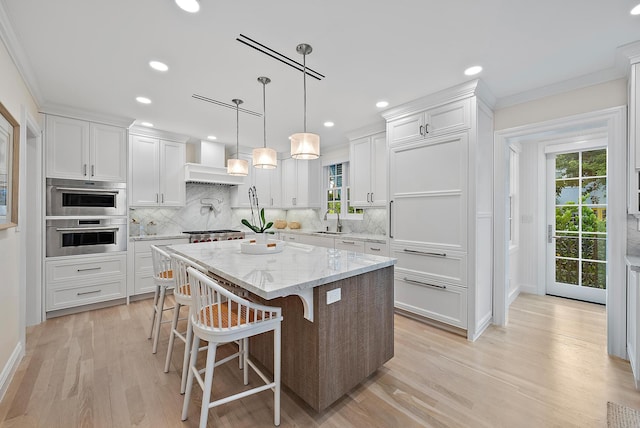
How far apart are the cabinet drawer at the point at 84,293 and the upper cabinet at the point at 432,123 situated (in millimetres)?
4118

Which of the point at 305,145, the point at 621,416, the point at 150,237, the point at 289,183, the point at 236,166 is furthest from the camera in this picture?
the point at 289,183

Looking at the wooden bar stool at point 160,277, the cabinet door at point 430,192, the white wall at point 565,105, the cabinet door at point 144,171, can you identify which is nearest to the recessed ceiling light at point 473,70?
the cabinet door at point 430,192

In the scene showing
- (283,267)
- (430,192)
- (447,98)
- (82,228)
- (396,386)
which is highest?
(447,98)

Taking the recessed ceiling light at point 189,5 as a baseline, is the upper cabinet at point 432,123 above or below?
below

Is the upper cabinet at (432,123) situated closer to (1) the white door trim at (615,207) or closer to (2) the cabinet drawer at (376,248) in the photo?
(1) the white door trim at (615,207)

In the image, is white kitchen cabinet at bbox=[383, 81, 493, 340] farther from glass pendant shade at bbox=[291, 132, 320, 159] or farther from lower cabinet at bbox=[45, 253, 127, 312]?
lower cabinet at bbox=[45, 253, 127, 312]

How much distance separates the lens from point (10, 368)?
2.16 metres

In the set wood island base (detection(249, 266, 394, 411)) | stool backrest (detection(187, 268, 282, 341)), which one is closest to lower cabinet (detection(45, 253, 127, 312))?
wood island base (detection(249, 266, 394, 411))

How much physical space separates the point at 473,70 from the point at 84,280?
4.97m

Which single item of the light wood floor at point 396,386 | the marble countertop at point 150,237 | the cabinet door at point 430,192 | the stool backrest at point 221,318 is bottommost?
the light wood floor at point 396,386

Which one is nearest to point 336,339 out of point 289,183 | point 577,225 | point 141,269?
point 141,269

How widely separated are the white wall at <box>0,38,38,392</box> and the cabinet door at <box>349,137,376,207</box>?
3.66 metres

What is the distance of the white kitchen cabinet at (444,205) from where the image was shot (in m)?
2.80

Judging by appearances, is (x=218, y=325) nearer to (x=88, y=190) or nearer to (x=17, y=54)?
(x=17, y=54)
